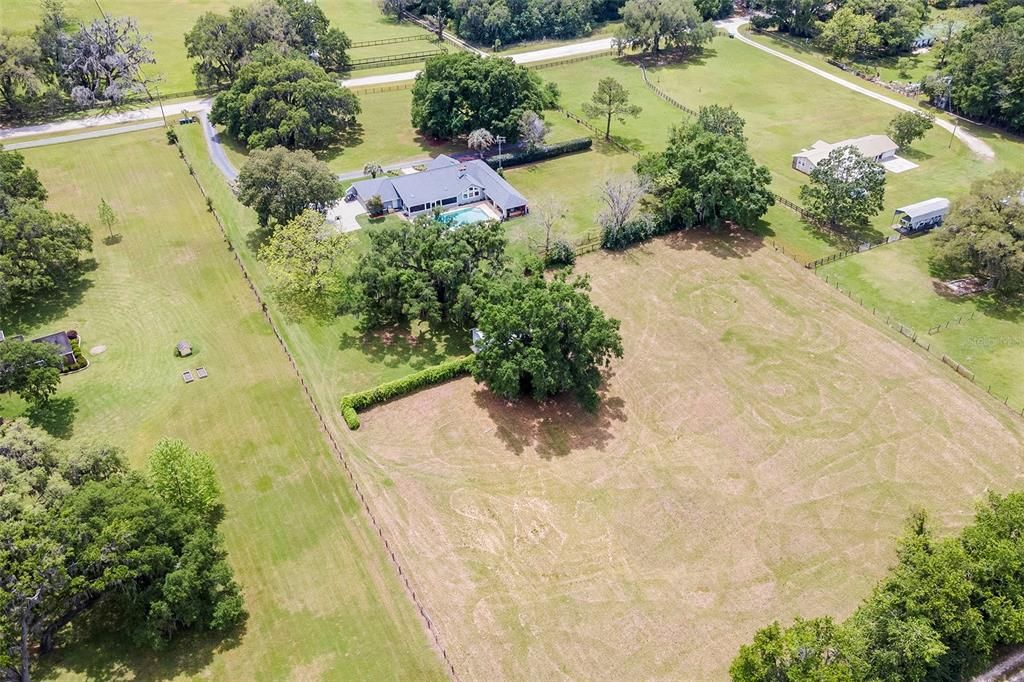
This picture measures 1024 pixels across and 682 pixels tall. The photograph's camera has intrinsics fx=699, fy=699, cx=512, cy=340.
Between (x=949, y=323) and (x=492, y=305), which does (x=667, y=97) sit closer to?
(x=949, y=323)

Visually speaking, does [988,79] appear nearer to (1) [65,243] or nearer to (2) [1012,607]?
(2) [1012,607]

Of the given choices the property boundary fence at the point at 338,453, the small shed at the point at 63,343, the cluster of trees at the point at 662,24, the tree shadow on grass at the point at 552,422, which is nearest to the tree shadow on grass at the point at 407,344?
the property boundary fence at the point at 338,453

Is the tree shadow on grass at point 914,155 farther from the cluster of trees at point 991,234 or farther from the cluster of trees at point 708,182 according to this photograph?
the cluster of trees at point 708,182

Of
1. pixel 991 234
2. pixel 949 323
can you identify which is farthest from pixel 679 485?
pixel 991 234

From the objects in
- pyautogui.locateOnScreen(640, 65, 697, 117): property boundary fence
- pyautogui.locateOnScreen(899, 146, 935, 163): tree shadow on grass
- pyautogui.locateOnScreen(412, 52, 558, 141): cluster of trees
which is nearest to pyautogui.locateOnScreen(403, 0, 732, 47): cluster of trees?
pyautogui.locateOnScreen(640, 65, 697, 117): property boundary fence

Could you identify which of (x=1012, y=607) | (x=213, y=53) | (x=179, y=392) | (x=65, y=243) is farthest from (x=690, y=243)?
(x=213, y=53)
